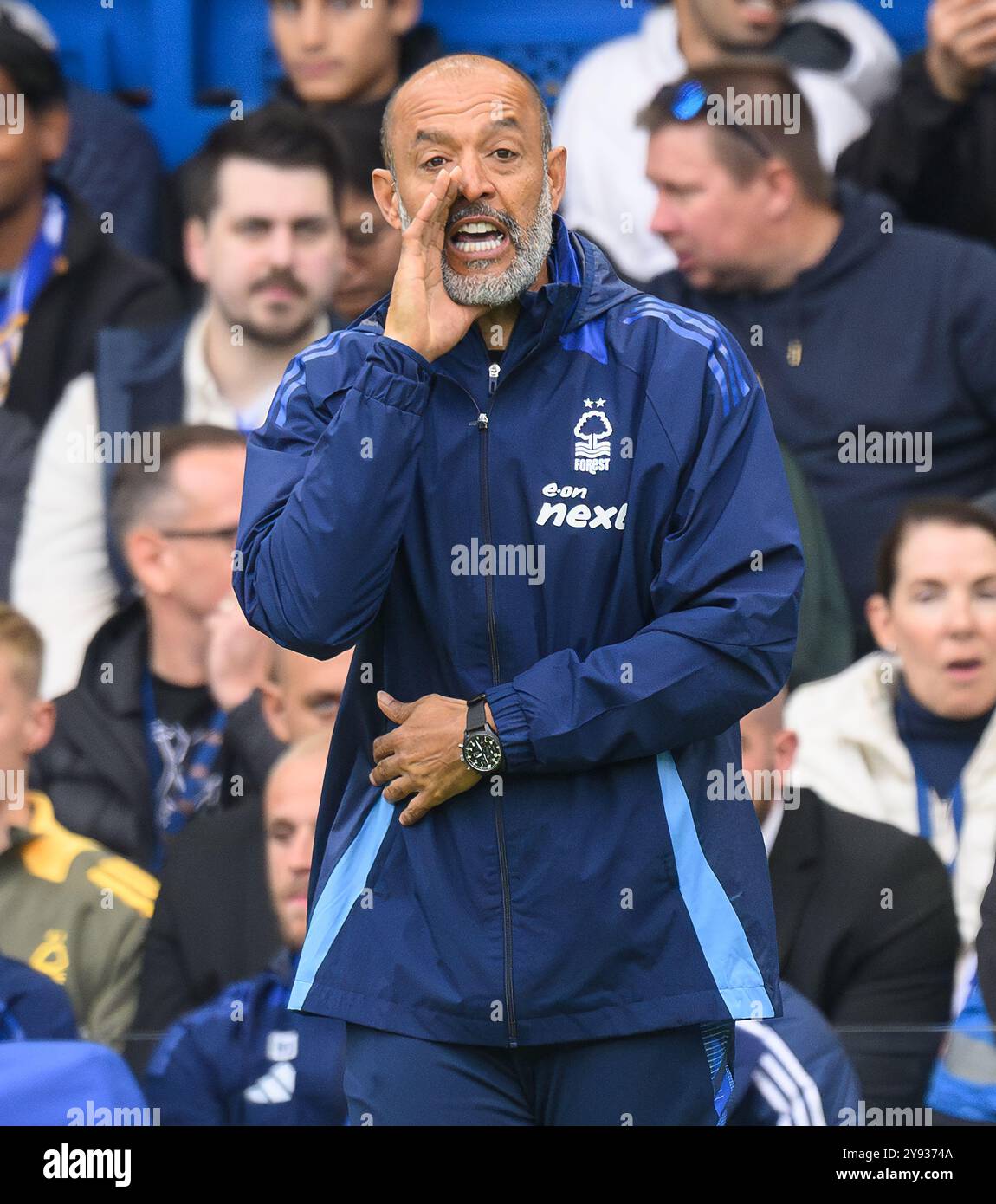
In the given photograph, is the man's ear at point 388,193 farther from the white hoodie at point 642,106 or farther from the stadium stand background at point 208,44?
the stadium stand background at point 208,44

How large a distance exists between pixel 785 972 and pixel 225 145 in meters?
2.40

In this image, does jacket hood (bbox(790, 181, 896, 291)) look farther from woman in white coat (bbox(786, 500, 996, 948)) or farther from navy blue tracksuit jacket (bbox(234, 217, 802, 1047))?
navy blue tracksuit jacket (bbox(234, 217, 802, 1047))

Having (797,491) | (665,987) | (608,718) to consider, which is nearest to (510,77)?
(608,718)

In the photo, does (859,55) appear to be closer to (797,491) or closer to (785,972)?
(797,491)

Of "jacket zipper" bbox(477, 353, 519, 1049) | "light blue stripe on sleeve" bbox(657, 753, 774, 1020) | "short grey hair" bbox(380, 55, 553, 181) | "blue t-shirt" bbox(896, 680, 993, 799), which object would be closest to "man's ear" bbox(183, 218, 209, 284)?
"blue t-shirt" bbox(896, 680, 993, 799)

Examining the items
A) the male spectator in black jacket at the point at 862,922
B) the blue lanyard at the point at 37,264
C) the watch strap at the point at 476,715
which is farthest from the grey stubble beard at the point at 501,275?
the blue lanyard at the point at 37,264

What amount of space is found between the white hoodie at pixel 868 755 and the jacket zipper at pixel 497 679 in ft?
8.02

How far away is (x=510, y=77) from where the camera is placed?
7.33 feet

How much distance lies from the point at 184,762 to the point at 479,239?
104 inches

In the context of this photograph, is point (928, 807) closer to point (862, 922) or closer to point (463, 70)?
point (862, 922)

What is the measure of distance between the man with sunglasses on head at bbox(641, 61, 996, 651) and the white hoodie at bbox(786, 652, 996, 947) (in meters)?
0.11

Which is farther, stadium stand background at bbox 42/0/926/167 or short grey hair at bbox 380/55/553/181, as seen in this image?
stadium stand background at bbox 42/0/926/167

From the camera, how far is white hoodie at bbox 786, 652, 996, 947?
14.5ft

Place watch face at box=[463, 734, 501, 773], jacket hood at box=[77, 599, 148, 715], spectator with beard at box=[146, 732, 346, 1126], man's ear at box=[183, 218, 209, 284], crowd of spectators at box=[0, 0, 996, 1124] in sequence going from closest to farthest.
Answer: watch face at box=[463, 734, 501, 773]
spectator with beard at box=[146, 732, 346, 1126]
crowd of spectators at box=[0, 0, 996, 1124]
jacket hood at box=[77, 599, 148, 715]
man's ear at box=[183, 218, 209, 284]
